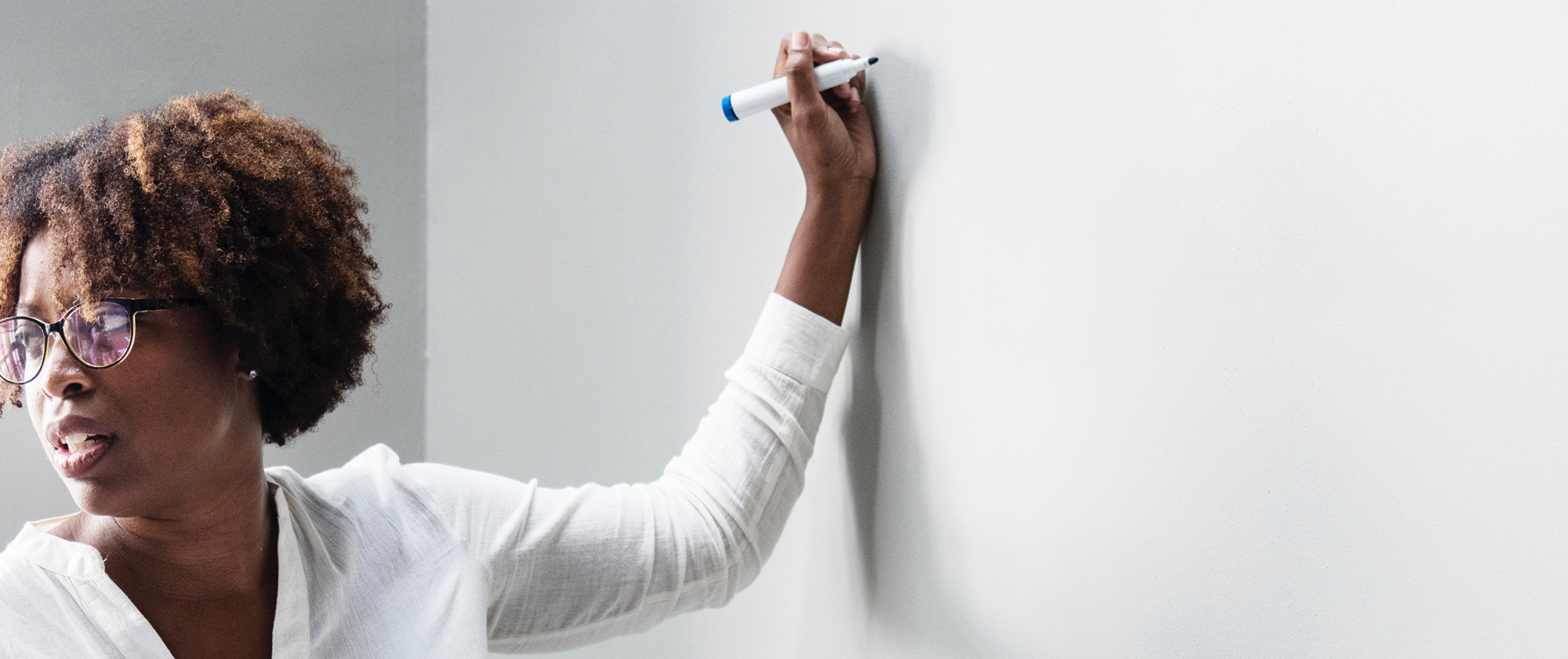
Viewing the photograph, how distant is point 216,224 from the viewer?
0.69 meters

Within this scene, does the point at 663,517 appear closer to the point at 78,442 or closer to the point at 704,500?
the point at 704,500

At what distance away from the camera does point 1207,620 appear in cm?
57

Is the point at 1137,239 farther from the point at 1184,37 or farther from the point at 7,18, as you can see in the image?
the point at 7,18

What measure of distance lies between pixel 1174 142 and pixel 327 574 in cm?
65

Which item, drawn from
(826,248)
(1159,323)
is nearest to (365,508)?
(826,248)

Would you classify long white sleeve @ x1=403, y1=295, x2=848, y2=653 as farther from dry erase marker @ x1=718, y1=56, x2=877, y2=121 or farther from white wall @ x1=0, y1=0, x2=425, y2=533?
white wall @ x1=0, y1=0, x2=425, y2=533

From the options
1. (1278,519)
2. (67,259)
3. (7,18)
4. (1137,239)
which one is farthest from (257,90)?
(1278,519)

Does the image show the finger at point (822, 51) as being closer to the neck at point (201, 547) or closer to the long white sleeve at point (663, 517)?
the long white sleeve at point (663, 517)

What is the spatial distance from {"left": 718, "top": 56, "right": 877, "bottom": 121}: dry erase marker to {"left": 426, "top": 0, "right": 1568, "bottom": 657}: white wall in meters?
0.04

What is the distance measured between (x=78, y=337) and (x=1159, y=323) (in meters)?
0.65

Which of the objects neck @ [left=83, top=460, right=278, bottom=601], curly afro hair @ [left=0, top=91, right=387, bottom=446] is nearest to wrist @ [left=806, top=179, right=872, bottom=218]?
curly afro hair @ [left=0, top=91, right=387, bottom=446]

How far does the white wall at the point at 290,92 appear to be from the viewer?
4.18 ft

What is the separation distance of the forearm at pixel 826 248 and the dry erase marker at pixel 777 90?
7cm

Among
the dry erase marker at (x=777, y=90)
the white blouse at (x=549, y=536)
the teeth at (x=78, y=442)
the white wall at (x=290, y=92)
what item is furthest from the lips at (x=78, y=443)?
the white wall at (x=290, y=92)
